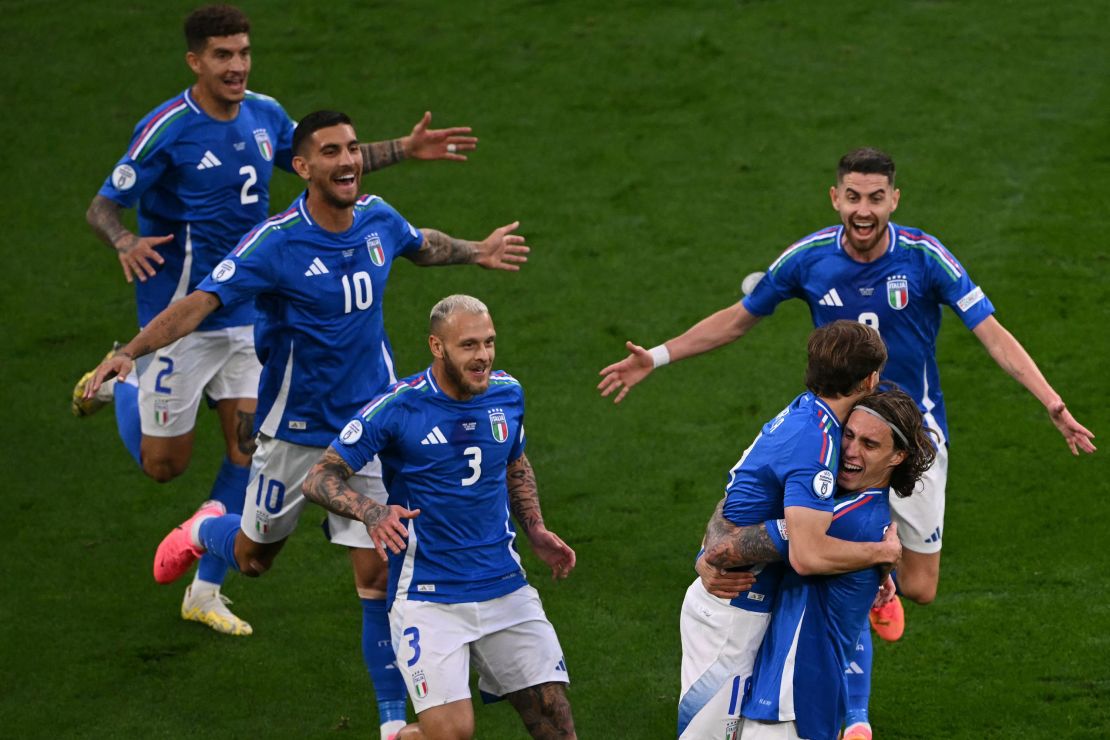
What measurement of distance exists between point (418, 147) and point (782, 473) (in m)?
3.47

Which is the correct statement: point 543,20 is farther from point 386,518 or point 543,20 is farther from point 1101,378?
point 386,518

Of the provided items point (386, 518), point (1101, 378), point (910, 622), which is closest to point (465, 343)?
point (386, 518)

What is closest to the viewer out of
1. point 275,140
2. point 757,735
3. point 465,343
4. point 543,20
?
point 757,735

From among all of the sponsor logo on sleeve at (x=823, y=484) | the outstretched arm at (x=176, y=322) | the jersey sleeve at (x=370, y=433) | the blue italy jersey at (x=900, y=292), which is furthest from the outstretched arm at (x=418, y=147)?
the sponsor logo on sleeve at (x=823, y=484)

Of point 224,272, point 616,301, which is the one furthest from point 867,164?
point 616,301

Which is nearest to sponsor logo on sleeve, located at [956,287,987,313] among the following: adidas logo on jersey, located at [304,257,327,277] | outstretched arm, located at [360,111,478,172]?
outstretched arm, located at [360,111,478,172]

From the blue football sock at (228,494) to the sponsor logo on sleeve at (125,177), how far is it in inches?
55.1

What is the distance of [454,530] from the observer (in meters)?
5.82

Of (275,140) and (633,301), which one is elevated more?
(275,140)

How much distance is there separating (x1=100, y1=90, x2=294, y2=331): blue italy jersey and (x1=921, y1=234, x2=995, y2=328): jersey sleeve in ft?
10.7

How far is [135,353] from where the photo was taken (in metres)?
6.39

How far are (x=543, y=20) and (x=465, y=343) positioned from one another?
9475 millimetres

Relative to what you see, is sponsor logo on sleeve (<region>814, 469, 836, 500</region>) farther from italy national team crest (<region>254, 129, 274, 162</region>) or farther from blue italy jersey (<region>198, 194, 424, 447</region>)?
italy national team crest (<region>254, 129, 274, 162</region>)

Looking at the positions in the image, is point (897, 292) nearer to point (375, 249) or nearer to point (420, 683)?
point (375, 249)
